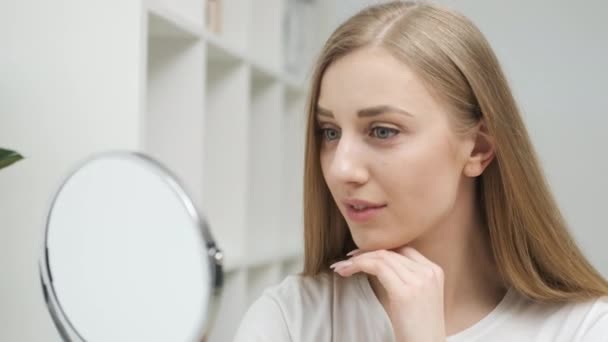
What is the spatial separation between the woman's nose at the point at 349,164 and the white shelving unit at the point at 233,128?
24 cm

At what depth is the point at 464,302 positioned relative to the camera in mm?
1286

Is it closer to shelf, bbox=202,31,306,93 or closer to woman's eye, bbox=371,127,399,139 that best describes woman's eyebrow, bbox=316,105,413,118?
woman's eye, bbox=371,127,399,139

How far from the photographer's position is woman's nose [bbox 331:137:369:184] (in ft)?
3.60

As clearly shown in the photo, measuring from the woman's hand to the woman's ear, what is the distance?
0.17 metres

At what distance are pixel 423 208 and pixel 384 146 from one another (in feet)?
0.39

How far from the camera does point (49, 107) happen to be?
1.43 meters

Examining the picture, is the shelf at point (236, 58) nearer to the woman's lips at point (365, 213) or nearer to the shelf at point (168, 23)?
the shelf at point (168, 23)

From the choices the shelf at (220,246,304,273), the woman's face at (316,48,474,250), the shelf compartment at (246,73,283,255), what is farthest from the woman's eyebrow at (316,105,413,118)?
the shelf compartment at (246,73,283,255)

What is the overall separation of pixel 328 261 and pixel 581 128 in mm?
1728

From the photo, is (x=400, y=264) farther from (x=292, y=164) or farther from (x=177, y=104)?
(x=292, y=164)

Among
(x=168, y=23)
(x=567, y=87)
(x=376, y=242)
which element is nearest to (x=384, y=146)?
(x=376, y=242)

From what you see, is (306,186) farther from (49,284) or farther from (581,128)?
(581,128)

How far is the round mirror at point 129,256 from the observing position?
0.54 m

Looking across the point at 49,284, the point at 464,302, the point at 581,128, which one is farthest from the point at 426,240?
the point at 581,128
